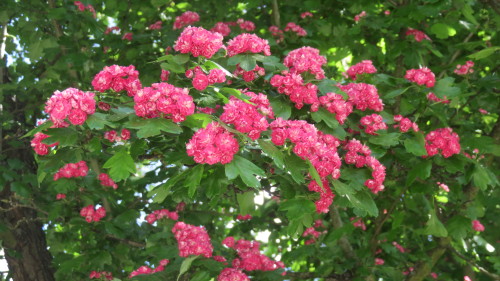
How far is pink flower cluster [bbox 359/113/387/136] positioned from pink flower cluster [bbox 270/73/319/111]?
0.42 m

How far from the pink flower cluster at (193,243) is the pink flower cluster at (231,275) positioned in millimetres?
147

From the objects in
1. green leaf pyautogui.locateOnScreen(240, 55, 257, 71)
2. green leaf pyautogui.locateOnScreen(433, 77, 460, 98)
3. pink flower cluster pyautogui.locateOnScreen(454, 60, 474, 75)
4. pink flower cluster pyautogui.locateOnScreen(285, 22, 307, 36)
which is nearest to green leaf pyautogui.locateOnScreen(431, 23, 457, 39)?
pink flower cluster pyautogui.locateOnScreen(454, 60, 474, 75)

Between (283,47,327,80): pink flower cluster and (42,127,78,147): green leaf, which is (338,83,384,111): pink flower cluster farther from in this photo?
(42,127,78,147): green leaf

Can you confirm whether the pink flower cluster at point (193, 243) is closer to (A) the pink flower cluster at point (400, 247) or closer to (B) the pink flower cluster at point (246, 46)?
(B) the pink flower cluster at point (246, 46)

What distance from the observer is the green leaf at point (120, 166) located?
9.97 ft

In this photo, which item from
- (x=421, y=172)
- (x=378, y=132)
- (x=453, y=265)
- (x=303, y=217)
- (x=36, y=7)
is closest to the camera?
(x=303, y=217)

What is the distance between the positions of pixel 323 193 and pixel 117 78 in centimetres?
127

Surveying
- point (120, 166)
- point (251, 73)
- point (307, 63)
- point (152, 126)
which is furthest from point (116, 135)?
point (307, 63)

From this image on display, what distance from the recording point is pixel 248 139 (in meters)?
2.91

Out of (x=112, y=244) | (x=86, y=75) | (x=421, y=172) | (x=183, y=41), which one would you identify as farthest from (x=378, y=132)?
(x=86, y=75)

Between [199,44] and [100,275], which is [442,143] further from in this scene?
[100,275]

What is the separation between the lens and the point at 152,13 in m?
5.99

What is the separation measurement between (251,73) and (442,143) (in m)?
1.44

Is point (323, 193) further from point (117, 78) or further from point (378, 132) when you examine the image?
point (117, 78)
